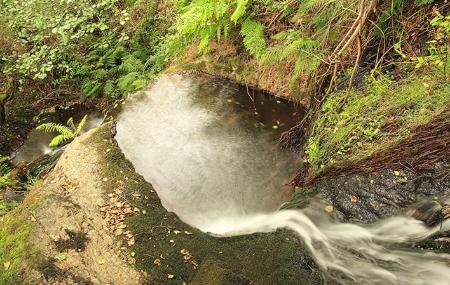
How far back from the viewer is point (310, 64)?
237 inches

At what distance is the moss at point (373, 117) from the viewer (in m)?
4.79

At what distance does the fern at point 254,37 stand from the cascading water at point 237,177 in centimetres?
100

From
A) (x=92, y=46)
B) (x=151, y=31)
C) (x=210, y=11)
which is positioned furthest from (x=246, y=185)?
(x=92, y=46)

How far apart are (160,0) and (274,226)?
7880 mm

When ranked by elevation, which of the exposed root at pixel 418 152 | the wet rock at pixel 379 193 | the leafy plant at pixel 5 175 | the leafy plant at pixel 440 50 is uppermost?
the leafy plant at pixel 440 50

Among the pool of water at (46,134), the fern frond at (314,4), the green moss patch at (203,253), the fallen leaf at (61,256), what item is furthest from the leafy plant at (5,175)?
the fern frond at (314,4)

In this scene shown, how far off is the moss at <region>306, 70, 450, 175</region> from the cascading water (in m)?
0.71

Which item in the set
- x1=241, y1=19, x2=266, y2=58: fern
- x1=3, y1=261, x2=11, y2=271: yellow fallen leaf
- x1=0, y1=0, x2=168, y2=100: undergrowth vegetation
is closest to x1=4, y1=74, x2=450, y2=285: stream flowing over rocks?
x1=3, y1=261, x2=11, y2=271: yellow fallen leaf

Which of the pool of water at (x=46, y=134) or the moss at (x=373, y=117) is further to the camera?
the pool of water at (x=46, y=134)

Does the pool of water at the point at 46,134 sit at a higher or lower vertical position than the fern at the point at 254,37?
lower

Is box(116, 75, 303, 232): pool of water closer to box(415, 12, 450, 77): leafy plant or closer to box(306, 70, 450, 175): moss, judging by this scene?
box(306, 70, 450, 175): moss

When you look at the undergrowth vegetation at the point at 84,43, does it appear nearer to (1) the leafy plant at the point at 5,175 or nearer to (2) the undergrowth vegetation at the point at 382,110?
(1) the leafy plant at the point at 5,175

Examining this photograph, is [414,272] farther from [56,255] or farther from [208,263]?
[56,255]

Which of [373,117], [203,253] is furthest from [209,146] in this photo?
[373,117]
